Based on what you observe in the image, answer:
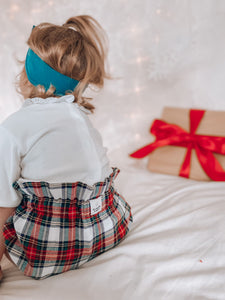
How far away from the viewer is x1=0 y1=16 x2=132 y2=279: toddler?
63 cm

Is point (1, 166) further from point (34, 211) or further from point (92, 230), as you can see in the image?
point (92, 230)

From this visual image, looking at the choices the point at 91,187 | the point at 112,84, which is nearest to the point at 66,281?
the point at 91,187

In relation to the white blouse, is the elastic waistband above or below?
below

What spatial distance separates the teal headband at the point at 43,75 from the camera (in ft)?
2.32

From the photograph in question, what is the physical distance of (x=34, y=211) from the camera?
65cm

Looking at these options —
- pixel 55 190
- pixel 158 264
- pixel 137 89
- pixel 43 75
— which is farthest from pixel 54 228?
pixel 137 89

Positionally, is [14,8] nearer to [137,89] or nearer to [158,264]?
[137,89]

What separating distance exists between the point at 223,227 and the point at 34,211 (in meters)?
0.51

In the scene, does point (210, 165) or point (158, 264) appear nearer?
point (158, 264)

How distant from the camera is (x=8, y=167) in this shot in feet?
2.09

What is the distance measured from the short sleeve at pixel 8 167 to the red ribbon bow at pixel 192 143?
71 cm

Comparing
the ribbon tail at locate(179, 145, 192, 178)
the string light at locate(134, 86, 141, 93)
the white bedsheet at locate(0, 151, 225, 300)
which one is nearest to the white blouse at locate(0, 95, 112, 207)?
the white bedsheet at locate(0, 151, 225, 300)

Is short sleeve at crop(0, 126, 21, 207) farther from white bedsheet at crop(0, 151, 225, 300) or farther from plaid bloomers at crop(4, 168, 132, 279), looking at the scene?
white bedsheet at crop(0, 151, 225, 300)

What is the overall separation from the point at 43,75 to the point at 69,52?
3.6 inches
